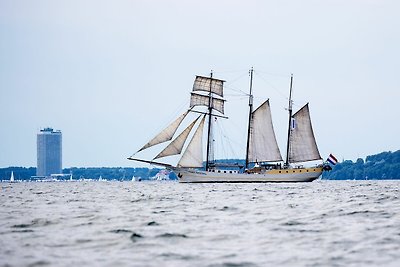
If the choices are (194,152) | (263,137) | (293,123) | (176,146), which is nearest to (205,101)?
(263,137)

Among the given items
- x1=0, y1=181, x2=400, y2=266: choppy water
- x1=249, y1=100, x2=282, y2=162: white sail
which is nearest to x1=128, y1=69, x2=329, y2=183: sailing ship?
x1=249, y1=100, x2=282, y2=162: white sail

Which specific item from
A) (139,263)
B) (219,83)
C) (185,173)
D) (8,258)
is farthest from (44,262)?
(219,83)

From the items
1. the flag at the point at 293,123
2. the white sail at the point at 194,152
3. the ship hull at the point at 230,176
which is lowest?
the ship hull at the point at 230,176

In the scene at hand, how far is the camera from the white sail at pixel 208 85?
367 ft

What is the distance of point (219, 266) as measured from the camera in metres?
16.3

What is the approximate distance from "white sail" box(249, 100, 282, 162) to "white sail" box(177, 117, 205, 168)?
1020 centimetres

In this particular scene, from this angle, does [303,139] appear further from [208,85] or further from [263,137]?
[208,85]

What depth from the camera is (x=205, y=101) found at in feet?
364

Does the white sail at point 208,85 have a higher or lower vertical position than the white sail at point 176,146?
higher

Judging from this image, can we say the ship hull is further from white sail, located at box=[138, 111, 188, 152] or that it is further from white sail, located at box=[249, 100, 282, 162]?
white sail, located at box=[138, 111, 188, 152]

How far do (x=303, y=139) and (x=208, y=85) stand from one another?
58.4 ft

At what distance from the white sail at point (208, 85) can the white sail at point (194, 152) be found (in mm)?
12507

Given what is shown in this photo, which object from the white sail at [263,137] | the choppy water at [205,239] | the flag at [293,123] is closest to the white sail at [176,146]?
the white sail at [263,137]

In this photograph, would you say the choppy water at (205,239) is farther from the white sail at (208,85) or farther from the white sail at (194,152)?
the white sail at (208,85)
